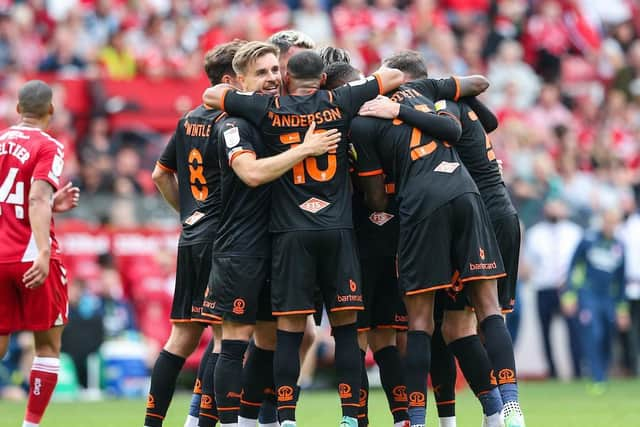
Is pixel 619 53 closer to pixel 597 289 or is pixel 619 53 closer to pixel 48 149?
pixel 597 289

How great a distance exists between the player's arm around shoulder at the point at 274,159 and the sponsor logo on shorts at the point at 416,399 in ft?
5.76

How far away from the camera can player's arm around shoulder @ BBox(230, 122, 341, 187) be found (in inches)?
330

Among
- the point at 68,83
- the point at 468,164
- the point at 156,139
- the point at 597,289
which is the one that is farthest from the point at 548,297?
the point at 468,164

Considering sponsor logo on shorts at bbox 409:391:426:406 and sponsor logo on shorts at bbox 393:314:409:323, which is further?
sponsor logo on shorts at bbox 393:314:409:323

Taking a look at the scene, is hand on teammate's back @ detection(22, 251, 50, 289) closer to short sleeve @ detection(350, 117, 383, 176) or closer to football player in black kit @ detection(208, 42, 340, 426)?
football player in black kit @ detection(208, 42, 340, 426)

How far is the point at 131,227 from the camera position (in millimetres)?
16609

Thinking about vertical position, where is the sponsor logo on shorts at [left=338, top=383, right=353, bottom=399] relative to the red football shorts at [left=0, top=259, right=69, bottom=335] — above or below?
below

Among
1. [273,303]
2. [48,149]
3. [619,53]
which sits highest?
[619,53]

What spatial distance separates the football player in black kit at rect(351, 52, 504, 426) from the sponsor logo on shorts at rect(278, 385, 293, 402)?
83 cm

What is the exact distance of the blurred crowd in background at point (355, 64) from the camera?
1681 cm

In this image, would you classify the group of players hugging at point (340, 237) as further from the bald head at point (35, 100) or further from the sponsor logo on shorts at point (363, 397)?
the bald head at point (35, 100)

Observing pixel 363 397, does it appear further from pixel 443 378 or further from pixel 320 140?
pixel 320 140

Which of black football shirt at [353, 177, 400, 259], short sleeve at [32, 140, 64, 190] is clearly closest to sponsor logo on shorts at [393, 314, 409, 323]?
black football shirt at [353, 177, 400, 259]

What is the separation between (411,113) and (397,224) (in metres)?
0.87
